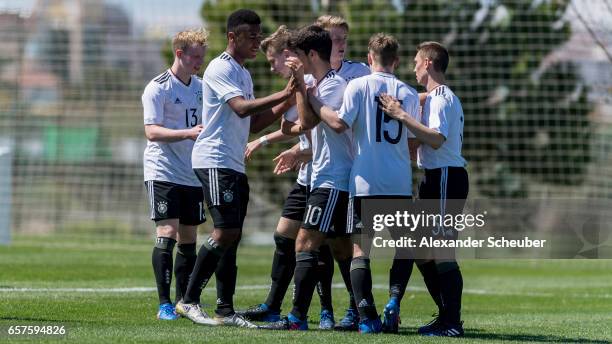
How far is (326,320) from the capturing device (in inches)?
367

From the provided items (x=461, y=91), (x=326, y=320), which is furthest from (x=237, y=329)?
(x=461, y=91)

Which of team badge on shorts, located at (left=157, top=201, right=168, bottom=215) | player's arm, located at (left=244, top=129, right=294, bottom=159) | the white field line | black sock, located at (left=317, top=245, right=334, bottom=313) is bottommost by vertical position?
the white field line

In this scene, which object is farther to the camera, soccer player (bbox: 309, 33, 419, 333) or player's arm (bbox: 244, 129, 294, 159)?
player's arm (bbox: 244, 129, 294, 159)

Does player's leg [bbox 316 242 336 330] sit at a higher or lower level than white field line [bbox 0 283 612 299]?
higher

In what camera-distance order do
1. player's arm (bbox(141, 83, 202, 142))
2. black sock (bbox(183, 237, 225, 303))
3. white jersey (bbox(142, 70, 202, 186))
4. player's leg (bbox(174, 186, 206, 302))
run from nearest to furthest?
1. black sock (bbox(183, 237, 225, 303))
2. player's arm (bbox(141, 83, 202, 142))
3. white jersey (bbox(142, 70, 202, 186))
4. player's leg (bbox(174, 186, 206, 302))

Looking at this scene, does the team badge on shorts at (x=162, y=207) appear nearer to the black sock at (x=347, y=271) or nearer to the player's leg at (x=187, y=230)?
the player's leg at (x=187, y=230)

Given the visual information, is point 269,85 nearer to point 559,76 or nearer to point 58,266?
point 559,76

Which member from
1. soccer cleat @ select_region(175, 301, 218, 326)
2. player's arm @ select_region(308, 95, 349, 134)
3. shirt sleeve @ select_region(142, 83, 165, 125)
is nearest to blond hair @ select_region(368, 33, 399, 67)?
player's arm @ select_region(308, 95, 349, 134)

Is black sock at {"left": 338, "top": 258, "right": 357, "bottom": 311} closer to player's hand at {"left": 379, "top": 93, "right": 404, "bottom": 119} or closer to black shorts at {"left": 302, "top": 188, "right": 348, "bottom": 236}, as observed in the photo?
black shorts at {"left": 302, "top": 188, "right": 348, "bottom": 236}

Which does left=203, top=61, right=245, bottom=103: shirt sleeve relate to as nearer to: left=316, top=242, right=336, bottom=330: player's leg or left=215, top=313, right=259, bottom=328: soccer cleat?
left=316, top=242, right=336, bottom=330: player's leg

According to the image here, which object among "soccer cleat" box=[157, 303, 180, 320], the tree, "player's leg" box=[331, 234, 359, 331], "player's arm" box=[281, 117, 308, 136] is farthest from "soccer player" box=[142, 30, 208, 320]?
the tree

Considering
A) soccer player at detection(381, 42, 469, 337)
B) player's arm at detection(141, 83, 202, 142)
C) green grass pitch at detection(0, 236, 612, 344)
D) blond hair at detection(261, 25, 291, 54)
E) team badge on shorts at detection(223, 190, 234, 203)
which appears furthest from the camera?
player's arm at detection(141, 83, 202, 142)

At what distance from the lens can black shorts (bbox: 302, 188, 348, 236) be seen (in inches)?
340

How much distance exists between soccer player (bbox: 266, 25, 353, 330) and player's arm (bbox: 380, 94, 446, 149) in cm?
41
